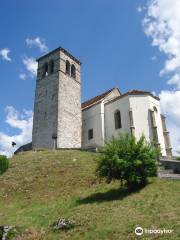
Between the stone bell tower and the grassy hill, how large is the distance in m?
9.02

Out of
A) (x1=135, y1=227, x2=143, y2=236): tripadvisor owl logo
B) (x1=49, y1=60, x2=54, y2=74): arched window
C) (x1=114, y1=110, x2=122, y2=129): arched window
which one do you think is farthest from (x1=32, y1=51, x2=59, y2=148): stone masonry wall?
(x1=135, y1=227, x2=143, y2=236): tripadvisor owl logo

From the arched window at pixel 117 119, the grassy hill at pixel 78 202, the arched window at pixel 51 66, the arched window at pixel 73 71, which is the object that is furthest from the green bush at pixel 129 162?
the arched window at pixel 73 71

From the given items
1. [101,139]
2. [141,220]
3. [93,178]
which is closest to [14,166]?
[93,178]

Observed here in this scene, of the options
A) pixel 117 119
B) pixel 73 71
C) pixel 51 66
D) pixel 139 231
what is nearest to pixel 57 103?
pixel 51 66

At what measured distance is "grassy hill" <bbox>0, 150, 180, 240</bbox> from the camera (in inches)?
460

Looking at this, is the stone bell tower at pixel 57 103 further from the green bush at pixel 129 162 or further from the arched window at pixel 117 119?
the green bush at pixel 129 162

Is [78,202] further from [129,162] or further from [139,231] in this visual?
[139,231]

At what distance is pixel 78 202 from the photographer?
16.4 metres

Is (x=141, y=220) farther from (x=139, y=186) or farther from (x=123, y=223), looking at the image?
(x=139, y=186)

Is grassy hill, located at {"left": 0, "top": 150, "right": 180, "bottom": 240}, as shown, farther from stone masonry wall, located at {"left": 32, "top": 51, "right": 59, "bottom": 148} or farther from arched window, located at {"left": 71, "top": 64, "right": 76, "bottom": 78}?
arched window, located at {"left": 71, "top": 64, "right": 76, "bottom": 78}

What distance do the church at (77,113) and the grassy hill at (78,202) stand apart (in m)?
8.60

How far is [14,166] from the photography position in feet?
87.9

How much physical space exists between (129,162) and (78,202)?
153 inches

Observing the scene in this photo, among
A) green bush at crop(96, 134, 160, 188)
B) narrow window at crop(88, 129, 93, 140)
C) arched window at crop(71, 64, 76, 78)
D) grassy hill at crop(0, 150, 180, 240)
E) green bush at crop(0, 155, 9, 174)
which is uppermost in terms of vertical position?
arched window at crop(71, 64, 76, 78)
